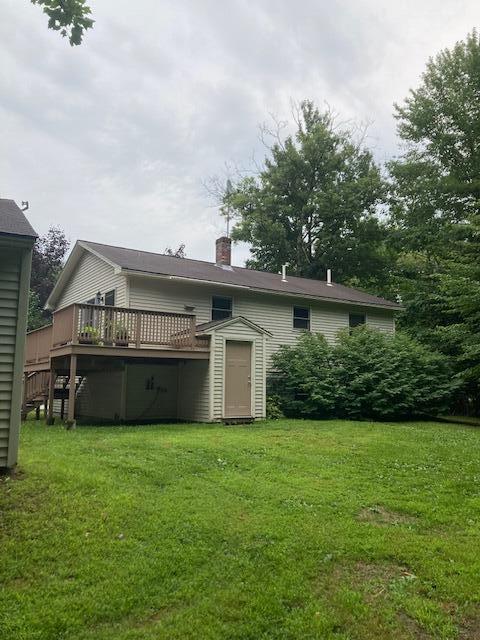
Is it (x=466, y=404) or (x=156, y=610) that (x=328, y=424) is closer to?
(x=466, y=404)

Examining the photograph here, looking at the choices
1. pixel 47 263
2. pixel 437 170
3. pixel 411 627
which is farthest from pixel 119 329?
pixel 47 263

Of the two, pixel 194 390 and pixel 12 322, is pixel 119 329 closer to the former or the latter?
pixel 194 390

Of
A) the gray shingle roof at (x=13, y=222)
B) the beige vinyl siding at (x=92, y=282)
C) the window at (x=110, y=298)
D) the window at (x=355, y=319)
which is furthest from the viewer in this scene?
the window at (x=355, y=319)

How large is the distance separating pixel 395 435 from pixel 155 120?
43.8ft

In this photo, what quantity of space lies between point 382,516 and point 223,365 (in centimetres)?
832

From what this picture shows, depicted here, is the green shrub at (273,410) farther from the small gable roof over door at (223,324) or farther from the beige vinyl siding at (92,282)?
the beige vinyl siding at (92,282)

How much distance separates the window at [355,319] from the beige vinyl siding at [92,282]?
9.52 metres

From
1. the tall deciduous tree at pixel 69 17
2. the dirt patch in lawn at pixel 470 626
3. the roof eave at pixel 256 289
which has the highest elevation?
the tall deciduous tree at pixel 69 17

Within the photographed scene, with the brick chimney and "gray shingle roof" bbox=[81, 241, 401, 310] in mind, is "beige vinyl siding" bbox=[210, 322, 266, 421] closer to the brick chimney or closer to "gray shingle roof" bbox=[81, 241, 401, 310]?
"gray shingle roof" bbox=[81, 241, 401, 310]

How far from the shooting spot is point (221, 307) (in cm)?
1619

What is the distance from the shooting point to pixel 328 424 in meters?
12.6

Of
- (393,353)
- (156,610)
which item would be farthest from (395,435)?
(156,610)

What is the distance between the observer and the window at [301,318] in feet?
59.5

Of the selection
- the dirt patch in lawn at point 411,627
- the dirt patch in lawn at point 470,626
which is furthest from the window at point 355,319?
the dirt patch in lawn at point 411,627
